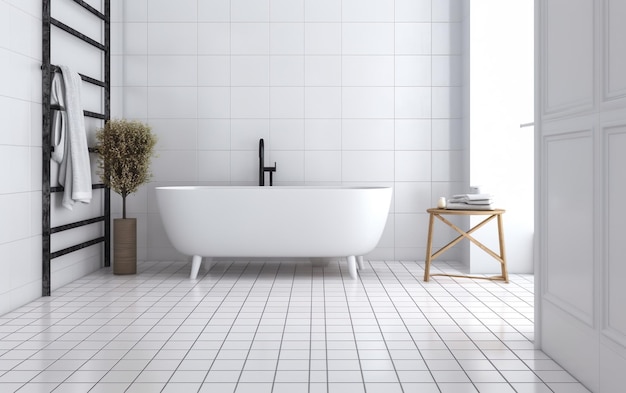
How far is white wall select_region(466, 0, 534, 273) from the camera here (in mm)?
5414

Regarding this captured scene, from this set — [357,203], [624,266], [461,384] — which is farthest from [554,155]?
[357,203]

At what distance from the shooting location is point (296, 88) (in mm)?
5945

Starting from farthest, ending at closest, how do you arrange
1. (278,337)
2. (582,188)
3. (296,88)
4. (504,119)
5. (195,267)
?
(296,88), (504,119), (195,267), (278,337), (582,188)

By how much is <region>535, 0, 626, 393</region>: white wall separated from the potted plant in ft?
10.5

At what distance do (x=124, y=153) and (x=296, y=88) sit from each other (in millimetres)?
1631

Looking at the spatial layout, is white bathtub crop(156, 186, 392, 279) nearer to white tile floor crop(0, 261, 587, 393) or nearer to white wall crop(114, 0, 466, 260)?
white tile floor crop(0, 261, 587, 393)

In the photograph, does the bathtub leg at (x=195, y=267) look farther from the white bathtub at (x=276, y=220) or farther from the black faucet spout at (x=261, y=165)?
the black faucet spout at (x=261, y=165)

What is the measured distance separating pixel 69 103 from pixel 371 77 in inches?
102

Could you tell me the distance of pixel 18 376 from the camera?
2678mm

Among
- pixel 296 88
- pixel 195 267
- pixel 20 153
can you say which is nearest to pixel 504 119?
pixel 296 88

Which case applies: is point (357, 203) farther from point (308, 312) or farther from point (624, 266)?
point (624, 266)

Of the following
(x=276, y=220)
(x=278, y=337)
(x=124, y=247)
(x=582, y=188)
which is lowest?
(x=278, y=337)

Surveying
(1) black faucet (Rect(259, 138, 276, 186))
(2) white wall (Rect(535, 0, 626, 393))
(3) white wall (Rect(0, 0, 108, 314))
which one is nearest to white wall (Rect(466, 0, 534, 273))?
(1) black faucet (Rect(259, 138, 276, 186))

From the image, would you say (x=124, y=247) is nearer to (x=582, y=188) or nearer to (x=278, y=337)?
(x=278, y=337)
